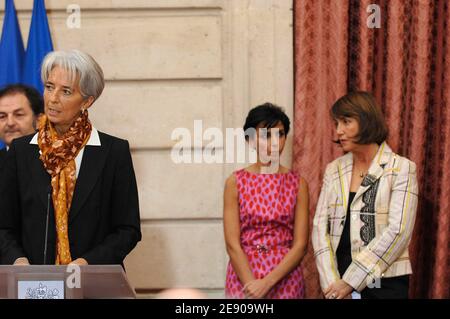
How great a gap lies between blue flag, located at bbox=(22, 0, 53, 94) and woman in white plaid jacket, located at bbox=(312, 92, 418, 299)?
1.71 meters

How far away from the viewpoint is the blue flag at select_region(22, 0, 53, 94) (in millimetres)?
4684

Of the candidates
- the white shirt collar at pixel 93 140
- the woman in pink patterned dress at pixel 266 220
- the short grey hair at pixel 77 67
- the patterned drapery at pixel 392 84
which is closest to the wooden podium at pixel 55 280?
the white shirt collar at pixel 93 140

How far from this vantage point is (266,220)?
4055 millimetres

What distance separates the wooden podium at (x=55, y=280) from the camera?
2525 mm

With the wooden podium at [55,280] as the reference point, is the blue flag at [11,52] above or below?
above

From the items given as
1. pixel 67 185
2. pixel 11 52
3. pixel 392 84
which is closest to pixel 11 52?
pixel 11 52

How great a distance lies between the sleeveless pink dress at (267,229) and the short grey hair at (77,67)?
1107 millimetres

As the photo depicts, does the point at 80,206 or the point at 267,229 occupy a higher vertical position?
the point at 80,206

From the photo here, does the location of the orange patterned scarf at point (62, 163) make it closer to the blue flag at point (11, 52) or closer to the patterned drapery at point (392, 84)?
the blue flag at point (11, 52)

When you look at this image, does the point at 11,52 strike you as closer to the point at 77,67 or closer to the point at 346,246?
the point at 77,67

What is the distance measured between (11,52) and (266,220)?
1801 mm

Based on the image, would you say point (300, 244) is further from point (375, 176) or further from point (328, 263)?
point (375, 176)

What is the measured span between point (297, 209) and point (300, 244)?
0.59 feet

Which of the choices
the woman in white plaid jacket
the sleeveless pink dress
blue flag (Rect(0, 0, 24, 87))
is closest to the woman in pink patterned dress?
the sleeveless pink dress
